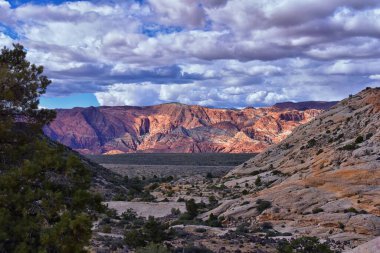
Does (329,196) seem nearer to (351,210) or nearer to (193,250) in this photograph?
(351,210)

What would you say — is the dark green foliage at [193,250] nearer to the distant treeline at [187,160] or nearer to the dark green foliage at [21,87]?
the dark green foliage at [21,87]

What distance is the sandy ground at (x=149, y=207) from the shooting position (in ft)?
128

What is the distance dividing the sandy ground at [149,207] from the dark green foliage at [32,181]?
26283 mm

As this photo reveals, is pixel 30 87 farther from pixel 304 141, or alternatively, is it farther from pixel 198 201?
pixel 304 141

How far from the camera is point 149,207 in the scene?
133 feet

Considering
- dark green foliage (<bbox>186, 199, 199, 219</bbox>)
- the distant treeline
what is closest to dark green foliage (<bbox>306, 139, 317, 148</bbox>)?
dark green foliage (<bbox>186, 199, 199, 219</bbox>)

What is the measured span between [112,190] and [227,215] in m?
26.0

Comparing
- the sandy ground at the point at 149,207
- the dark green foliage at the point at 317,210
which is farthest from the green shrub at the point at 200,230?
the sandy ground at the point at 149,207

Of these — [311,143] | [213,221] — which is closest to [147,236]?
[213,221]

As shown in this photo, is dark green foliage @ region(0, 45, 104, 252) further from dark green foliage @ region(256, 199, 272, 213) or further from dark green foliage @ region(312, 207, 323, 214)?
dark green foliage @ region(256, 199, 272, 213)

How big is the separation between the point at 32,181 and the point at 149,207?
29.5 metres

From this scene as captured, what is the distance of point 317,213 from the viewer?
28.0m

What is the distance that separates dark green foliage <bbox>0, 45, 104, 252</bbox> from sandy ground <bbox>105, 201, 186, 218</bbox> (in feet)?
86.2

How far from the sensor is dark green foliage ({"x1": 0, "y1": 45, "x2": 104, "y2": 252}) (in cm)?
1059
